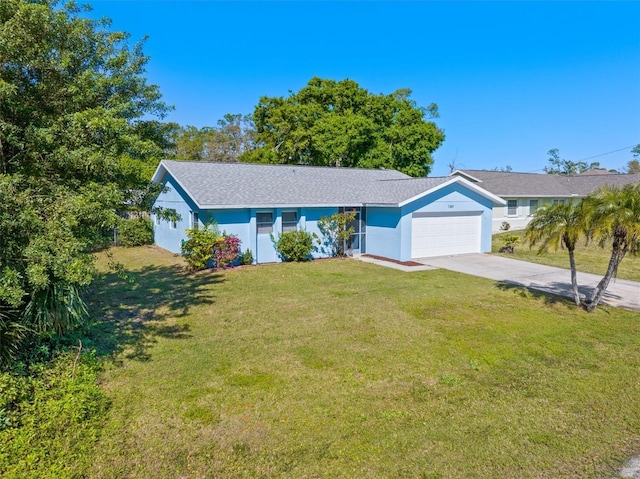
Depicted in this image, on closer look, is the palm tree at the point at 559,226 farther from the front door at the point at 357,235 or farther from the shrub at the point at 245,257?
the shrub at the point at 245,257

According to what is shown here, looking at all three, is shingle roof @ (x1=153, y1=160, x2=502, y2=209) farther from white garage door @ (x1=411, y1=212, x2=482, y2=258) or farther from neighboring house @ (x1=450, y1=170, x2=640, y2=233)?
neighboring house @ (x1=450, y1=170, x2=640, y2=233)

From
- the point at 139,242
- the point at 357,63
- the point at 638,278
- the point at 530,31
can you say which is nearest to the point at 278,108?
the point at 357,63

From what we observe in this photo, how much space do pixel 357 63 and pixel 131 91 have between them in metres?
28.0

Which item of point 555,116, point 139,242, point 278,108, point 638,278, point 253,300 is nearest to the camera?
point 253,300

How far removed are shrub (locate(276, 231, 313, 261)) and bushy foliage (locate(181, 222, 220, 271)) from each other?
2.89m

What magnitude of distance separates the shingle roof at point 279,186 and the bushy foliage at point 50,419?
9.45 metres

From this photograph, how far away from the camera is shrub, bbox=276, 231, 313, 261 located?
16.2 meters

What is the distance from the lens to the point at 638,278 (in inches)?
527

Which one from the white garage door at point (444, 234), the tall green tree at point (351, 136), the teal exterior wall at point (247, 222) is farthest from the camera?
the tall green tree at point (351, 136)

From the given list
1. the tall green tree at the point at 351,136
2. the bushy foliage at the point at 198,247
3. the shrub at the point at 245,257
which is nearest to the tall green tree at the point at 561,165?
the tall green tree at the point at 351,136

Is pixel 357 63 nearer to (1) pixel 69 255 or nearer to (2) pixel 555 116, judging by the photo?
(2) pixel 555 116

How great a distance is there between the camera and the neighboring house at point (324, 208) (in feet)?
51.9

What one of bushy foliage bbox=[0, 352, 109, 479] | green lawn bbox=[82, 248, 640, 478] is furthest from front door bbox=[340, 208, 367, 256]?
bushy foliage bbox=[0, 352, 109, 479]

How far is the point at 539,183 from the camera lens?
33.2 metres
